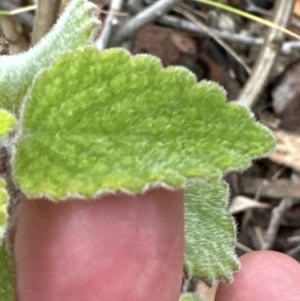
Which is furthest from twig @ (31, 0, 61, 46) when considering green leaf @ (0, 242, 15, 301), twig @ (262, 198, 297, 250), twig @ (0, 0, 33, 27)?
twig @ (262, 198, 297, 250)

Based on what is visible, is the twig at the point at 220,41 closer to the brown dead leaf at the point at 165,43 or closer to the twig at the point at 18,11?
the brown dead leaf at the point at 165,43

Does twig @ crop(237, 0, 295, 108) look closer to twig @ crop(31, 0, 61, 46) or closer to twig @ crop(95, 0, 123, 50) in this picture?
twig @ crop(95, 0, 123, 50)

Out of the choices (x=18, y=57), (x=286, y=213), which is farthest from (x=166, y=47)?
(x=18, y=57)

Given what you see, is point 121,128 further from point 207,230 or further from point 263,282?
point 263,282

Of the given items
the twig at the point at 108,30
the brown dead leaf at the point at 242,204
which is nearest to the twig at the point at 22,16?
the twig at the point at 108,30

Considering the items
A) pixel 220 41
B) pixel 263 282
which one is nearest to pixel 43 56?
pixel 263 282
